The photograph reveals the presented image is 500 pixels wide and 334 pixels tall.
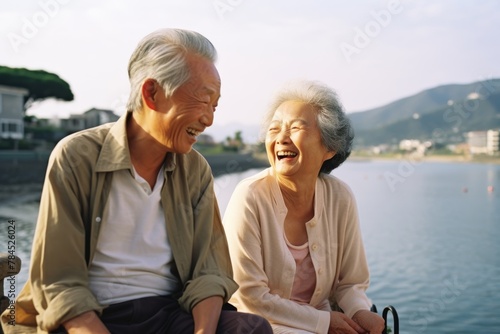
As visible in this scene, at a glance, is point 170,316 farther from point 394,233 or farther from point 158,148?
point 394,233

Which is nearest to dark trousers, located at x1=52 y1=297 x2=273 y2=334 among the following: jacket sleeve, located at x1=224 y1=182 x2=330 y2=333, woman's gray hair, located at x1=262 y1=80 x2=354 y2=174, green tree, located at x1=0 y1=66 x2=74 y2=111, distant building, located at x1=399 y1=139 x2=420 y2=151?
jacket sleeve, located at x1=224 y1=182 x2=330 y2=333

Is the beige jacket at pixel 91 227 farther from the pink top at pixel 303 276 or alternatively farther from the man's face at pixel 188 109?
the pink top at pixel 303 276

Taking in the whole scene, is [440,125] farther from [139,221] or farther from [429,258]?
[139,221]

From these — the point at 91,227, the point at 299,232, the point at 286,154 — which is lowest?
the point at 299,232

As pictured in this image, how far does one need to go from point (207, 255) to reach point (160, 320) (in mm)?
224

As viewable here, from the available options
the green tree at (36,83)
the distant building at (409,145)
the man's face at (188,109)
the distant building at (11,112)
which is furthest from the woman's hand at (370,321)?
the distant building at (409,145)

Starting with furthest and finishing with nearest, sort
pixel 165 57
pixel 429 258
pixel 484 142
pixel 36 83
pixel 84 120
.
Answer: pixel 484 142
pixel 84 120
pixel 36 83
pixel 429 258
pixel 165 57

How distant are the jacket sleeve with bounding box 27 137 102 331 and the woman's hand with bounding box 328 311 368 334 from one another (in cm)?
86

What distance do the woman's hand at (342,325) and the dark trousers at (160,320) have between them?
49 cm

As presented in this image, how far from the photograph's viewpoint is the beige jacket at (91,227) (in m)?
1.39

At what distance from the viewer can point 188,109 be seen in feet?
4.88

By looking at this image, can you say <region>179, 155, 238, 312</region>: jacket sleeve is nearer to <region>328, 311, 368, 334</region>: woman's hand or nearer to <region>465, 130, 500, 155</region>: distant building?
<region>328, 311, 368, 334</region>: woman's hand

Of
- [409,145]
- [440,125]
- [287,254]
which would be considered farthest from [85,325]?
[440,125]

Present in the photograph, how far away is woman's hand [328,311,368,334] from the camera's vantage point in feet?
6.39
